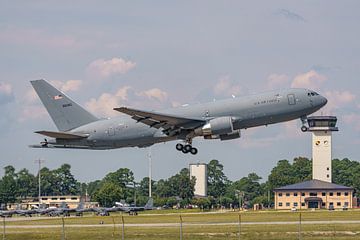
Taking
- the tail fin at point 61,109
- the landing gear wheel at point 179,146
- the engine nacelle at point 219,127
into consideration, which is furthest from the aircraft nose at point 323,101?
the tail fin at point 61,109

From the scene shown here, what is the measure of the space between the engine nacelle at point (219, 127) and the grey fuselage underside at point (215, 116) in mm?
514

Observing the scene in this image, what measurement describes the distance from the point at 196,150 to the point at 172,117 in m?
6.03

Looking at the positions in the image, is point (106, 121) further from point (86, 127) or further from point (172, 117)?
point (172, 117)

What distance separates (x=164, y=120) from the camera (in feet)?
323

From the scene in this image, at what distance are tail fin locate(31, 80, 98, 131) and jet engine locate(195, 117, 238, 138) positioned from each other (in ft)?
45.3

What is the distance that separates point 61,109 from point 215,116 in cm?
1884

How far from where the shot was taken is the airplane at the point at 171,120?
94.6 m

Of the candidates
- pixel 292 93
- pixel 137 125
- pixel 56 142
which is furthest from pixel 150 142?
pixel 292 93

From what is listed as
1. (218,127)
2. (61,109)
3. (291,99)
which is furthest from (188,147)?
(61,109)

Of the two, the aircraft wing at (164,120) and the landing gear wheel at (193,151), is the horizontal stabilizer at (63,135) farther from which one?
the landing gear wheel at (193,151)

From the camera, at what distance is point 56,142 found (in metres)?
102

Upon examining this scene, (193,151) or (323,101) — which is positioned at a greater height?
(323,101)

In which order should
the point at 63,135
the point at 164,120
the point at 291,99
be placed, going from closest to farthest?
1. the point at 291,99
2. the point at 164,120
3. the point at 63,135

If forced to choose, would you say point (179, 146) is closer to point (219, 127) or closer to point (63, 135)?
point (219, 127)
